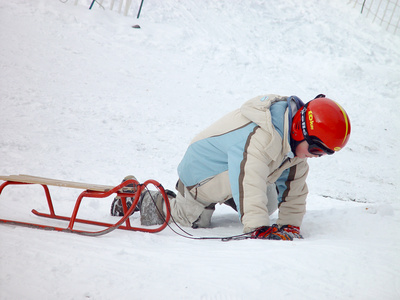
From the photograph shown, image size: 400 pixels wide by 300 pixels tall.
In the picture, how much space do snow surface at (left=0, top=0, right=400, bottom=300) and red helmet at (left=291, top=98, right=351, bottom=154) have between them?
719 mm

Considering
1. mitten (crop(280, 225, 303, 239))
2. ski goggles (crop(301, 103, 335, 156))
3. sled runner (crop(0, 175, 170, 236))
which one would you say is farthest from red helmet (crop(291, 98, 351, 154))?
sled runner (crop(0, 175, 170, 236))

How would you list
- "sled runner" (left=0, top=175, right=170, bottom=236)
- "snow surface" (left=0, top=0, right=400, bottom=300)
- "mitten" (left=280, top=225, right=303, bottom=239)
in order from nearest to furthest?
1. "snow surface" (left=0, top=0, right=400, bottom=300)
2. "sled runner" (left=0, top=175, right=170, bottom=236)
3. "mitten" (left=280, top=225, right=303, bottom=239)

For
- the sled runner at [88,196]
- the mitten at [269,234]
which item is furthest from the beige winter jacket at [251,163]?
the sled runner at [88,196]

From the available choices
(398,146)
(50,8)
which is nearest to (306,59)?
(398,146)

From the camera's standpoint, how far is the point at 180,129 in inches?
255

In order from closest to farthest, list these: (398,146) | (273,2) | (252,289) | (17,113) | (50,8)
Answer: (252,289) → (17,113) → (398,146) → (50,8) → (273,2)

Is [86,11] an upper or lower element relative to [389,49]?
lower

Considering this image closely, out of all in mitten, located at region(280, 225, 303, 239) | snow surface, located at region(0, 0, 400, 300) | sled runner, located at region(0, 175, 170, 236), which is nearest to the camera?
snow surface, located at region(0, 0, 400, 300)

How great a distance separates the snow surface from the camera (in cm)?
229

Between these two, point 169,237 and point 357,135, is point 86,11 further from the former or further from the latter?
point 169,237

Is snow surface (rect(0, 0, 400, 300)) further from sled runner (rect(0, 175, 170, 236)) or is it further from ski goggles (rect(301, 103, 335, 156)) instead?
ski goggles (rect(301, 103, 335, 156))

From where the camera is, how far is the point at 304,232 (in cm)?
345

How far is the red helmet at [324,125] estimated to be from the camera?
294 centimetres

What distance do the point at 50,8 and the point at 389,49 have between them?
8.75 meters
